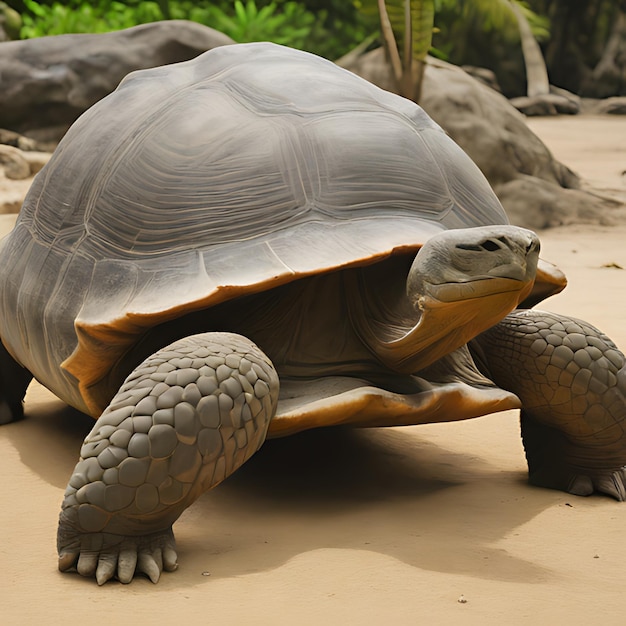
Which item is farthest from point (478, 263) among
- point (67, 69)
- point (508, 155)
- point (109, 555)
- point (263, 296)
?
point (67, 69)

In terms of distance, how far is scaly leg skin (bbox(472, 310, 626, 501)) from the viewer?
2.80m

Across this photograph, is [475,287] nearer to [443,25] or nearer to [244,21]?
[244,21]

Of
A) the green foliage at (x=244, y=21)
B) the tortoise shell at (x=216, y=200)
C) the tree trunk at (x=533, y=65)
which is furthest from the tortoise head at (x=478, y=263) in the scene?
the tree trunk at (x=533, y=65)

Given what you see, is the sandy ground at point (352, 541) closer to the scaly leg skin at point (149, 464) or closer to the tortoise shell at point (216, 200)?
the scaly leg skin at point (149, 464)

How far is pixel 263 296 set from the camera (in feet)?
8.80

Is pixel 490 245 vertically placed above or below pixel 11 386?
above

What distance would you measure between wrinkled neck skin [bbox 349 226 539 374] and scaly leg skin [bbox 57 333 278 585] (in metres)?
0.48

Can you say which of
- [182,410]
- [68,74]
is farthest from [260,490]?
[68,74]

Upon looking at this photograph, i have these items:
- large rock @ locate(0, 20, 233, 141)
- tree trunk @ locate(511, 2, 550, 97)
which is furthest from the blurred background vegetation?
large rock @ locate(0, 20, 233, 141)

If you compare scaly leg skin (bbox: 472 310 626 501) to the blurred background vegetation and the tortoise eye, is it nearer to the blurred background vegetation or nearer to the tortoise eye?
the tortoise eye

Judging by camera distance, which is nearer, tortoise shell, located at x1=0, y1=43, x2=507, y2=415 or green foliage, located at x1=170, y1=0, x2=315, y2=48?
tortoise shell, located at x1=0, y1=43, x2=507, y2=415

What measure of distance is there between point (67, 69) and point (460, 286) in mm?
9236

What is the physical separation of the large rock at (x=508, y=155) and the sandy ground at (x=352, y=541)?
18.6 ft

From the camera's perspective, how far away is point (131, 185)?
282cm
